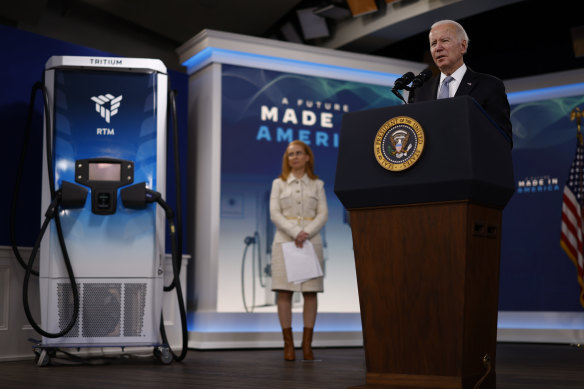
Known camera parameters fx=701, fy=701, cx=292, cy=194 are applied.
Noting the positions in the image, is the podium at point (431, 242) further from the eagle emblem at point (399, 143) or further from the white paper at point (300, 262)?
the white paper at point (300, 262)

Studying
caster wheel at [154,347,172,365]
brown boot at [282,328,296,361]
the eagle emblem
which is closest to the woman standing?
brown boot at [282,328,296,361]

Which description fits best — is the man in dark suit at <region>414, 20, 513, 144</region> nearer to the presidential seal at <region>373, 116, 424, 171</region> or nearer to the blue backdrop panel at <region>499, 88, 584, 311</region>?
the presidential seal at <region>373, 116, 424, 171</region>

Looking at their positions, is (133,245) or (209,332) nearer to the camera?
(133,245)

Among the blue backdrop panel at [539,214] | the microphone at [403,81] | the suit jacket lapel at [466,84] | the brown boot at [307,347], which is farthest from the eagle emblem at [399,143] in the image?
the blue backdrop panel at [539,214]

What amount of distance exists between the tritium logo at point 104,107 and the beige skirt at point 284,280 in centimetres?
139

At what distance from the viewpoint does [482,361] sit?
232 centimetres

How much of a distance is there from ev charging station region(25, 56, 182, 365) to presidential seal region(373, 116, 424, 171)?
7.63ft

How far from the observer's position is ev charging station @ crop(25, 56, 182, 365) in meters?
→ 4.18

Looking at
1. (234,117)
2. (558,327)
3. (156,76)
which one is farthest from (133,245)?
(558,327)

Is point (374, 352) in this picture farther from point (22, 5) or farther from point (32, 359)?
point (22, 5)

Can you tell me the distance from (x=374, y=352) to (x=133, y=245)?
2320 millimetres

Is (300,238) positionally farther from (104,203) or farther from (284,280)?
(104,203)

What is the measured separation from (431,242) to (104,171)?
8.60ft

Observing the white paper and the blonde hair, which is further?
the blonde hair
